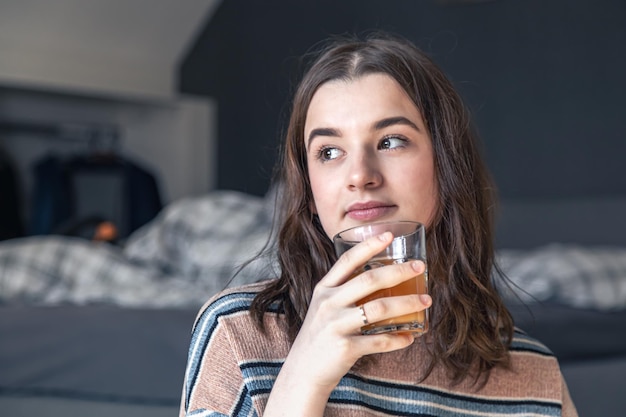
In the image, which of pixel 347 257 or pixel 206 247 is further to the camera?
pixel 206 247

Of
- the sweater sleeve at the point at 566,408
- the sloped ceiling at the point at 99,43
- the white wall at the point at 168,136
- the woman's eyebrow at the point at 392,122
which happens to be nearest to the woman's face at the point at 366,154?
the woman's eyebrow at the point at 392,122

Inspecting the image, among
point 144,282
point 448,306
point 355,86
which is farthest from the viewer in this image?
point 144,282

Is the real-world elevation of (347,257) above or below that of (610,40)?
below

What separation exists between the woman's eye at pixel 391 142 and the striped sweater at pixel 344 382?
9.7 inches

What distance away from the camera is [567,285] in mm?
2658

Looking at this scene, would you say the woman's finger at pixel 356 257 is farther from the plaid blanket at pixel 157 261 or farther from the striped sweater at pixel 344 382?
the plaid blanket at pixel 157 261

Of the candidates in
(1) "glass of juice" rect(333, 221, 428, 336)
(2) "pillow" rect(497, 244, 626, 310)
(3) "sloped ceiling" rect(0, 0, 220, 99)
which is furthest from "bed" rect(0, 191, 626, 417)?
(3) "sloped ceiling" rect(0, 0, 220, 99)

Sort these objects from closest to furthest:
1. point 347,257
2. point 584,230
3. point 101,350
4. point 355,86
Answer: point 347,257
point 355,86
point 101,350
point 584,230

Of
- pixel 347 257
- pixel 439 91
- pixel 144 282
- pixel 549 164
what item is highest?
Result: pixel 439 91

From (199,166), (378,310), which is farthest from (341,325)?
(199,166)

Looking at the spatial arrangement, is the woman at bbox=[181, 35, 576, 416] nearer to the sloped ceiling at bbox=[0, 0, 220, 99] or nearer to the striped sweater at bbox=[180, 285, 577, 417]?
the striped sweater at bbox=[180, 285, 577, 417]

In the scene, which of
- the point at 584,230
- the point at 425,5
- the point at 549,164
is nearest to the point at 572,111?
the point at 549,164

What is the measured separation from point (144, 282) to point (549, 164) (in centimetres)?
206

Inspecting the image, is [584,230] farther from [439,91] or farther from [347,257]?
[347,257]
